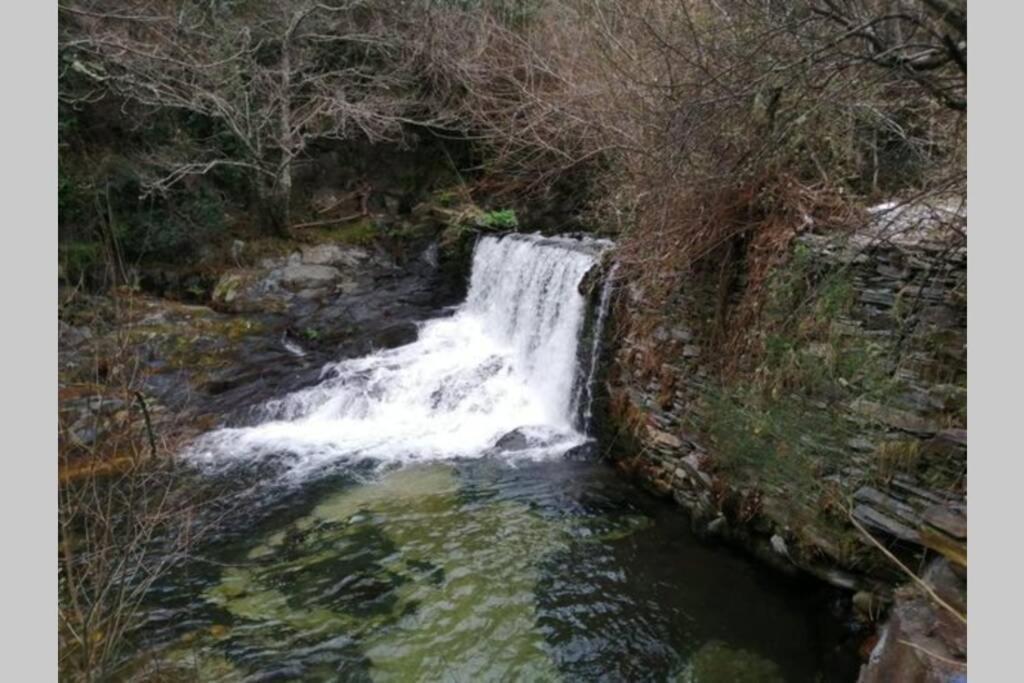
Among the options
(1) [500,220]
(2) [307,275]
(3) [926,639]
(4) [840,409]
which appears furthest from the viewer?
(1) [500,220]

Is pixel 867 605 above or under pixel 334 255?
under

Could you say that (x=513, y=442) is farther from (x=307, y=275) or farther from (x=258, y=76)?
(x=258, y=76)

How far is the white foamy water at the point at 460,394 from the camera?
7523mm

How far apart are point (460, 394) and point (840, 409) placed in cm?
498

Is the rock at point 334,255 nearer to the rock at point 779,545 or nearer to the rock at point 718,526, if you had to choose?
the rock at point 718,526

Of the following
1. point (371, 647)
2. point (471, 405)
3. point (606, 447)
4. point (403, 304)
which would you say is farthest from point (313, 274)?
point (371, 647)

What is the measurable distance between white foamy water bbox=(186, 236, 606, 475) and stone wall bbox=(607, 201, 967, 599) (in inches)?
83.6

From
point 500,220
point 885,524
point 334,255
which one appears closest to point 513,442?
point 885,524

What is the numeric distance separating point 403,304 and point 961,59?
9.13 metres

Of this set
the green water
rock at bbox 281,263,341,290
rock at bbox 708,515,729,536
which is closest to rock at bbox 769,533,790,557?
the green water

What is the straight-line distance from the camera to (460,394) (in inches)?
333

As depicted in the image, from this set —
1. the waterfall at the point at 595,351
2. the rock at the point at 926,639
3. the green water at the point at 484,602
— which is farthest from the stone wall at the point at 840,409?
the waterfall at the point at 595,351

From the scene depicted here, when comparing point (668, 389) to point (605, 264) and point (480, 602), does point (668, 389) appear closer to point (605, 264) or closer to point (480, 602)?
point (605, 264)

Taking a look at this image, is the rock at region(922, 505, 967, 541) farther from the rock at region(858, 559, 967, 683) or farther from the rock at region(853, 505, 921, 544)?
the rock at region(853, 505, 921, 544)
